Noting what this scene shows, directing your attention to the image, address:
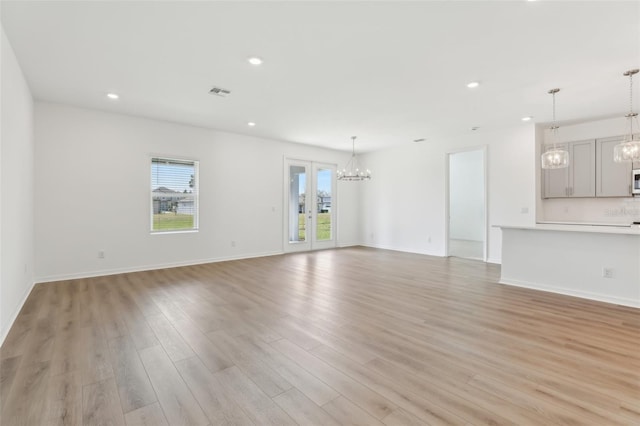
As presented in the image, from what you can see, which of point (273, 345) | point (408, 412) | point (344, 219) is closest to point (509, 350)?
point (408, 412)

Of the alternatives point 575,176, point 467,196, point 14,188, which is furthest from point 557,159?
point 14,188

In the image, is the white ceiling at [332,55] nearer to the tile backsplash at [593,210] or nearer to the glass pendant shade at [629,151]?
the glass pendant shade at [629,151]

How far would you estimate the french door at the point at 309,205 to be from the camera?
25.9 feet

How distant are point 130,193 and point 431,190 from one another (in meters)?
6.73

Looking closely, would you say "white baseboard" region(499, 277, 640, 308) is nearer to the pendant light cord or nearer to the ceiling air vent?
the pendant light cord

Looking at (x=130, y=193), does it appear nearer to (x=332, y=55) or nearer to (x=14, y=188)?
(x=14, y=188)

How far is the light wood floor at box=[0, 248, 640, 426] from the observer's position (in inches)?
69.9

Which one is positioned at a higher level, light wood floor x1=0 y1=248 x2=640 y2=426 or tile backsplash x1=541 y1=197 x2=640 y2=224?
tile backsplash x1=541 y1=197 x2=640 y2=224

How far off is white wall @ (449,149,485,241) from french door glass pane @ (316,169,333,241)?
4547 mm

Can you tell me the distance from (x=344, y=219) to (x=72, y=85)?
6831 mm

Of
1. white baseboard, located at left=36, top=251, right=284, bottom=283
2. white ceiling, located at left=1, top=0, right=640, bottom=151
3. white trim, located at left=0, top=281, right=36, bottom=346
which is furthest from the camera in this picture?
white baseboard, located at left=36, top=251, right=284, bottom=283

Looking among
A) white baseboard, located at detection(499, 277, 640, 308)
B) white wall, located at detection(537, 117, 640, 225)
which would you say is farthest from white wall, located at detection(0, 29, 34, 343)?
white wall, located at detection(537, 117, 640, 225)

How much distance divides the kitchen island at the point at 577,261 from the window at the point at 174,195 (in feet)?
19.4

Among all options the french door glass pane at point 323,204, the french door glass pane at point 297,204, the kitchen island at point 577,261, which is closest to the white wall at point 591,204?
the kitchen island at point 577,261
